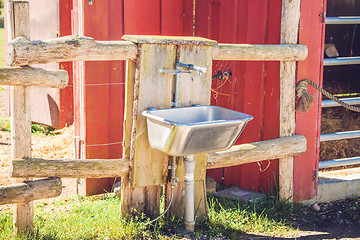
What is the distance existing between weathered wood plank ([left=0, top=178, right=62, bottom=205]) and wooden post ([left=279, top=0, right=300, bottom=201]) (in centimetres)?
232

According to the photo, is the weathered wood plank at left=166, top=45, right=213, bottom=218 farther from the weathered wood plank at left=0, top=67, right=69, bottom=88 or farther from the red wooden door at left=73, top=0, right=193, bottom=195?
the red wooden door at left=73, top=0, right=193, bottom=195

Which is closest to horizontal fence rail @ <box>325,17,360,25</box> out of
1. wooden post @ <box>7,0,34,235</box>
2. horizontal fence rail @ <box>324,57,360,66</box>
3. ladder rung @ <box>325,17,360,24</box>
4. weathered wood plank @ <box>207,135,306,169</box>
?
ladder rung @ <box>325,17,360,24</box>

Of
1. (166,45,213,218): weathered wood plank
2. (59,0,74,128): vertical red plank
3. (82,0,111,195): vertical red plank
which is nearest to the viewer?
(166,45,213,218): weathered wood plank

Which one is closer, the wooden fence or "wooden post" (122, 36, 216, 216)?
the wooden fence

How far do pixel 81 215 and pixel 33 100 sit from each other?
3967 millimetres

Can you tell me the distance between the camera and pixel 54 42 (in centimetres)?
411

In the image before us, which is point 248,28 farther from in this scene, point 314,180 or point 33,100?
point 33,100

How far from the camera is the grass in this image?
4.48 m

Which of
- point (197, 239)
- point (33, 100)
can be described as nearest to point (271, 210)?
point (197, 239)

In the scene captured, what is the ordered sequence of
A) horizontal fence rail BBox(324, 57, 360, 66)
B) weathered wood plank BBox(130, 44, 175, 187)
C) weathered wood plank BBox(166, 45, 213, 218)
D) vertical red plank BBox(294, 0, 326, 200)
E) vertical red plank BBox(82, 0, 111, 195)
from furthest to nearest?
1. horizontal fence rail BBox(324, 57, 360, 66)
2. vertical red plank BBox(82, 0, 111, 195)
3. vertical red plank BBox(294, 0, 326, 200)
4. weathered wood plank BBox(166, 45, 213, 218)
5. weathered wood plank BBox(130, 44, 175, 187)

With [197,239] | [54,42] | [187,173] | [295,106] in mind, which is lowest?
[197,239]

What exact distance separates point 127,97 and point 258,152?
4.83ft

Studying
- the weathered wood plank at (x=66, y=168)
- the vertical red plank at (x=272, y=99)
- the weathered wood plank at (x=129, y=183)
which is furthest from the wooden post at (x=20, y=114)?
the vertical red plank at (x=272, y=99)

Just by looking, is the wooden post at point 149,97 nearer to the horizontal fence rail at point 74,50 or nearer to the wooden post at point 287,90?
the horizontal fence rail at point 74,50
